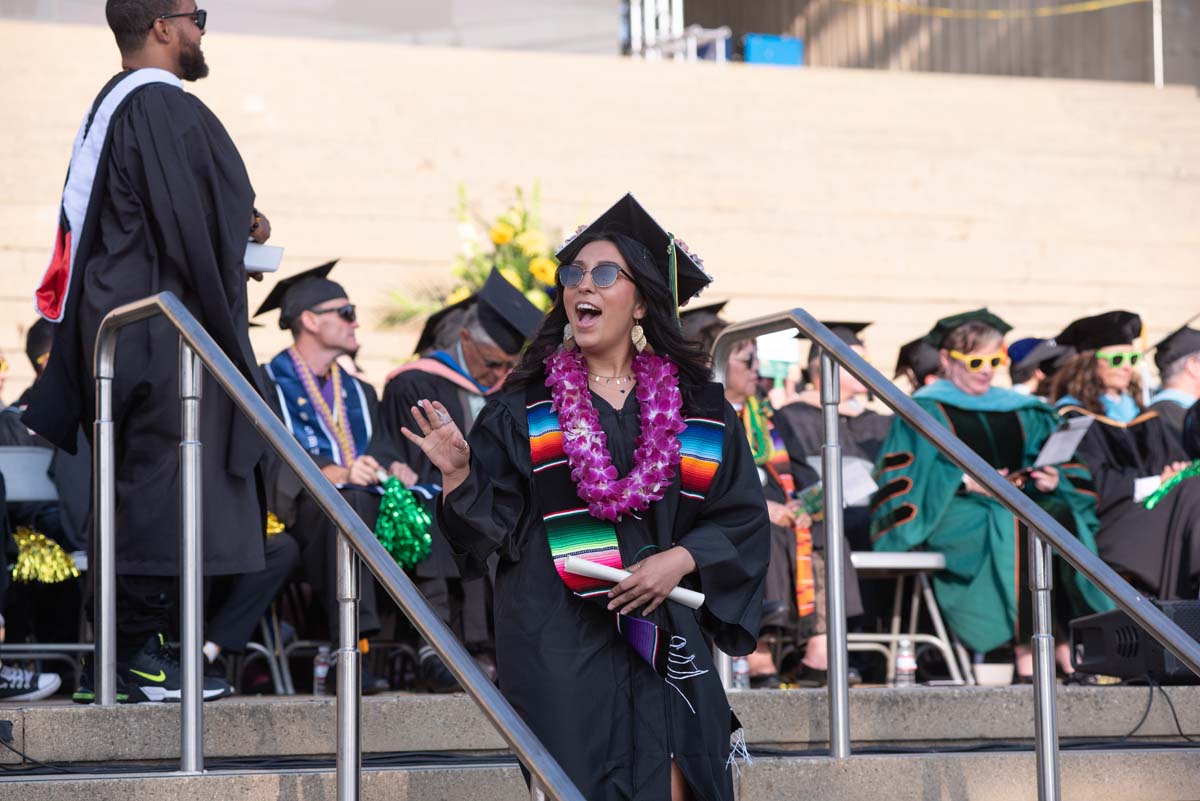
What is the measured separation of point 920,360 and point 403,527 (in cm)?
395

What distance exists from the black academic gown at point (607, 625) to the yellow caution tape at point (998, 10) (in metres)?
15.0

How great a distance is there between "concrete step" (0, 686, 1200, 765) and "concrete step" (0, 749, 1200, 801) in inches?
13.1

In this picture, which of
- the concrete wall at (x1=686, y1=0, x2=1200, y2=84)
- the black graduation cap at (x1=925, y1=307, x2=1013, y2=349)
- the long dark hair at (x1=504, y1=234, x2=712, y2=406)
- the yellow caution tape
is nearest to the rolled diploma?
the long dark hair at (x1=504, y1=234, x2=712, y2=406)

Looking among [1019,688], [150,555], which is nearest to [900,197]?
[1019,688]

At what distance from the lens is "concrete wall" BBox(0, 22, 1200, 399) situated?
39.2 ft

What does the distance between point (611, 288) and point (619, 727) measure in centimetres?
85

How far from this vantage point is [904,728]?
4.97 meters

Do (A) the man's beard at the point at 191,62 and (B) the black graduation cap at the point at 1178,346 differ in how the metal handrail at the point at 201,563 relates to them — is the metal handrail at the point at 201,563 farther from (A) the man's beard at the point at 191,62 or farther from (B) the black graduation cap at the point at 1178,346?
(B) the black graduation cap at the point at 1178,346

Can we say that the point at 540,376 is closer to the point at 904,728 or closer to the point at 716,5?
the point at 904,728

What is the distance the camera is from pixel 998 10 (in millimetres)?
18391

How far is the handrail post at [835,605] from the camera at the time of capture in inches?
178

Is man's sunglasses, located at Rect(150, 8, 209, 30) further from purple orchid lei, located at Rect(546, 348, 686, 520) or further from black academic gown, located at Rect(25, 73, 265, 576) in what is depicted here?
purple orchid lei, located at Rect(546, 348, 686, 520)

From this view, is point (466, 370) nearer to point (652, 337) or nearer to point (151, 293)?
point (151, 293)

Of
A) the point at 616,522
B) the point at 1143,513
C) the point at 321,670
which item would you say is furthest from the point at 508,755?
the point at 1143,513
